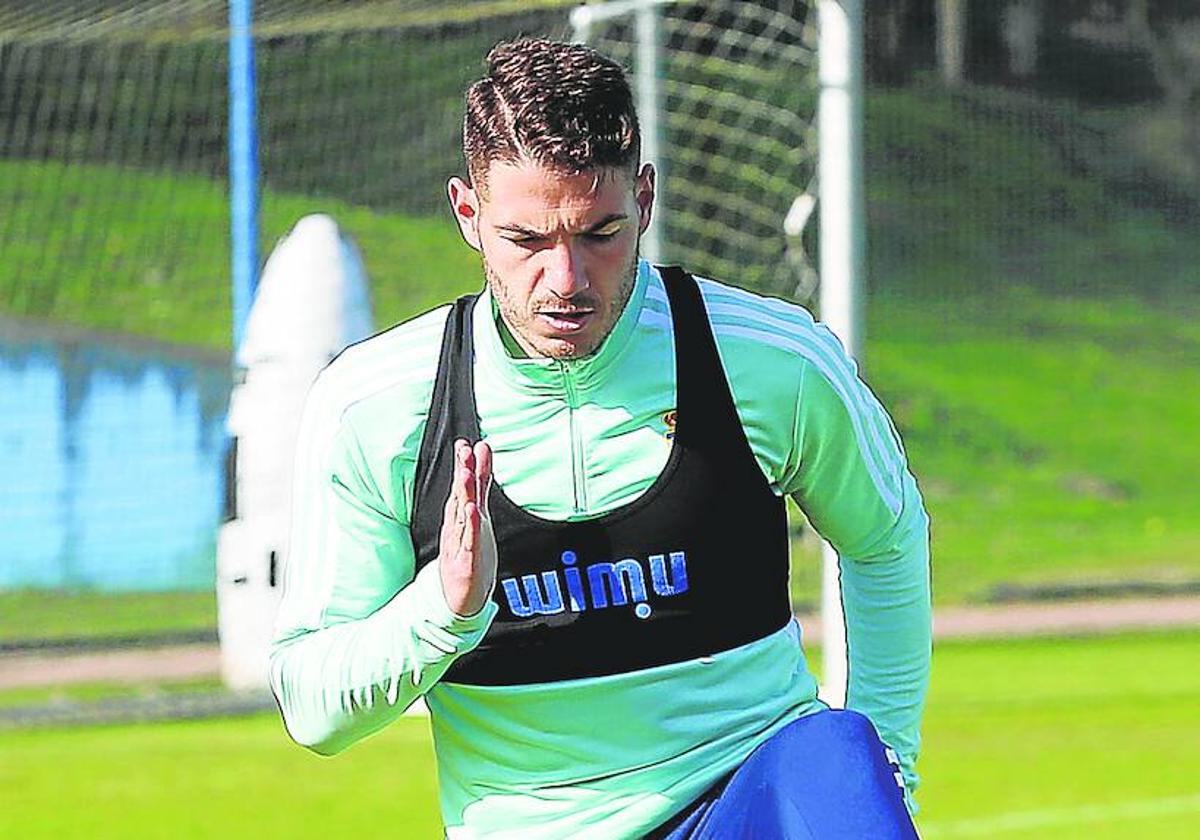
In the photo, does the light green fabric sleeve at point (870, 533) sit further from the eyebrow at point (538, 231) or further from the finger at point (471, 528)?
the finger at point (471, 528)

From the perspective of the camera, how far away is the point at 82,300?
1208cm

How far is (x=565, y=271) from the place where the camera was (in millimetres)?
3023

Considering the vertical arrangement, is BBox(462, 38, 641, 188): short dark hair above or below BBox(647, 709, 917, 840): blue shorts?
above

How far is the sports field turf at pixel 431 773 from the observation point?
7254 millimetres

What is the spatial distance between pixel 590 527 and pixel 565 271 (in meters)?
0.40

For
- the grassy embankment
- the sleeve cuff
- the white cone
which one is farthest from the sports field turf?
the sleeve cuff

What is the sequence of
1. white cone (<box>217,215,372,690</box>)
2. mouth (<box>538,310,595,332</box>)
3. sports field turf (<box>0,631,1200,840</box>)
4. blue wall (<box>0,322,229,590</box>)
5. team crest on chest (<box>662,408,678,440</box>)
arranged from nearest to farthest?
mouth (<box>538,310,595,332</box>) → team crest on chest (<box>662,408,678,440</box>) → sports field turf (<box>0,631,1200,840</box>) → white cone (<box>217,215,372,690</box>) → blue wall (<box>0,322,229,590</box>)

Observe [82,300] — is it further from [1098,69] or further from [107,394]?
[1098,69]

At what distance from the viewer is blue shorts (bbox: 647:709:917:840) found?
2.97 meters

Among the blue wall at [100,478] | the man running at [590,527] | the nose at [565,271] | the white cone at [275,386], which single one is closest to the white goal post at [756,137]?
the white cone at [275,386]

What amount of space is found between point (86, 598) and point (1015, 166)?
1007 cm

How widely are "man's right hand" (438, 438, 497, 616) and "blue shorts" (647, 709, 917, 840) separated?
43 cm

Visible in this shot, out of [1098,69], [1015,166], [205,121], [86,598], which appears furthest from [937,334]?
[86,598]

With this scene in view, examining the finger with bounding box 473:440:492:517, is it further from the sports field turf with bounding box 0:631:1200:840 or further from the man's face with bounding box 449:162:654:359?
the sports field turf with bounding box 0:631:1200:840
